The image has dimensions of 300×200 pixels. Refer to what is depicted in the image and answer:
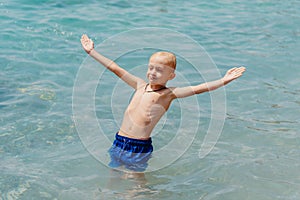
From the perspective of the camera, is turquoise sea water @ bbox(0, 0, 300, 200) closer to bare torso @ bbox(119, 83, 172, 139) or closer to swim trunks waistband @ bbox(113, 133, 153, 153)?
swim trunks waistband @ bbox(113, 133, 153, 153)

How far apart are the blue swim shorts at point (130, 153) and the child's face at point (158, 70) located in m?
0.60

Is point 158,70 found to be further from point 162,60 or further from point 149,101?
point 149,101

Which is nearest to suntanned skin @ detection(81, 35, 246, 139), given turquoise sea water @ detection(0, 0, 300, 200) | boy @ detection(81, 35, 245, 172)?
boy @ detection(81, 35, 245, 172)

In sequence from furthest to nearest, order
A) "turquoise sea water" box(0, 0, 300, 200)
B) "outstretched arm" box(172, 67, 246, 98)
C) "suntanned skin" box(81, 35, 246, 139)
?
"turquoise sea water" box(0, 0, 300, 200) < "suntanned skin" box(81, 35, 246, 139) < "outstretched arm" box(172, 67, 246, 98)

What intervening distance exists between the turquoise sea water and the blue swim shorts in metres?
0.19

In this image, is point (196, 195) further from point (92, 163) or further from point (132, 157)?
point (92, 163)

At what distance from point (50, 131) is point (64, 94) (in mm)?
1125

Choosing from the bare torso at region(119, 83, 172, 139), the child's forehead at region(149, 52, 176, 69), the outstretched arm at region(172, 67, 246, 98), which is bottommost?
the bare torso at region(119, 83, 172, 139)

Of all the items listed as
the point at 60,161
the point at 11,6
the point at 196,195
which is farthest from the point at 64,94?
the point at 11,6

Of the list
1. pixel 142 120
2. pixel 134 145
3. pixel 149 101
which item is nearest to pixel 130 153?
pixel 134 145

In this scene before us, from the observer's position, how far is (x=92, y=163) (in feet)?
16.1

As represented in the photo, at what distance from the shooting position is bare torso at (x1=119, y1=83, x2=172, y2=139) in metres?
4.31

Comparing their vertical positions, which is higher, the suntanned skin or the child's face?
the child's face

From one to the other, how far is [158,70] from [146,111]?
0.42 metres
